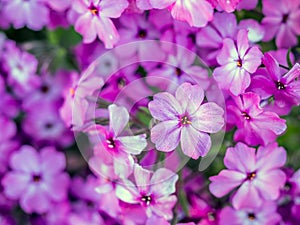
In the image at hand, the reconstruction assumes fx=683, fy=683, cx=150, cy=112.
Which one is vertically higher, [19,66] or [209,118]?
[209,118]

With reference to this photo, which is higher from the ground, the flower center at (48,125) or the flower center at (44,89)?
the flower center at (44,89)

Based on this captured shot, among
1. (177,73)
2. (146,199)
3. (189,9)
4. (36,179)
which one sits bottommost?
(36,179)

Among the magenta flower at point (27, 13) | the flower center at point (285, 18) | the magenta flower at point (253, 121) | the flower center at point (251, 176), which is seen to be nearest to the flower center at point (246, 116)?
the magenta flower at point (253, 121)

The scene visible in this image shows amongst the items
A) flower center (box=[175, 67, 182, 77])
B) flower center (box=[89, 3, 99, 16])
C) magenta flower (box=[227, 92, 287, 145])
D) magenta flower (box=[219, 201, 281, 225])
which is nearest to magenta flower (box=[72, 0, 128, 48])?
flower center (box=[89, 3, 99, 16])

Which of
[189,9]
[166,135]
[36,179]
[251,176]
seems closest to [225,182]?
[251,176]

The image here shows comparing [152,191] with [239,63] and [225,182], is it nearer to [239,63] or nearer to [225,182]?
[225,182]

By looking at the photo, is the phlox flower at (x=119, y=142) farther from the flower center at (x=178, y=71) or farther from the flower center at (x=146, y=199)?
the flower center at (x=178, y=71)

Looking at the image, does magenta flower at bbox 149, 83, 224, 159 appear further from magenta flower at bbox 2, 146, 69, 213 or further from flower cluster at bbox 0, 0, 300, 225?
magenta flower at bbox 2, 146, 69, 213
